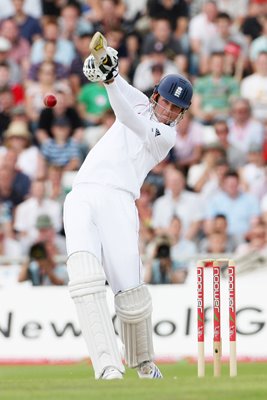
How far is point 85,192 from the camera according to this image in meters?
9.38

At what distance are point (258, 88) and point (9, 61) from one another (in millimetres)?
3143

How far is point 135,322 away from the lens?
944cm

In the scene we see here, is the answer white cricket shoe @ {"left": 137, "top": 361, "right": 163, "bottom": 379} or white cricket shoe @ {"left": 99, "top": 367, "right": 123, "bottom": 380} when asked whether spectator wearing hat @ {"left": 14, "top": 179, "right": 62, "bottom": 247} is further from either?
white cricket shoe @ {"left": 99, "top": 367, "right": 123, "bottom": 380}

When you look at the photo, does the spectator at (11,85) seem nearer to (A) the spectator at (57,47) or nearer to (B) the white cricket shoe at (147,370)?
(A) the spectator at (57,47)

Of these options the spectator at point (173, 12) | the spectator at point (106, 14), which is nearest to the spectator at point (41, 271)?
the spectator at point (106, 14)

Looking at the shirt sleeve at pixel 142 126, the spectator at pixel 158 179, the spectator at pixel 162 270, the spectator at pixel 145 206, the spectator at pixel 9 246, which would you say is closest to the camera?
the shirt sleeve at pixel 142 126

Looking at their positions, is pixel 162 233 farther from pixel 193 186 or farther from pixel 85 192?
pixel 85 192

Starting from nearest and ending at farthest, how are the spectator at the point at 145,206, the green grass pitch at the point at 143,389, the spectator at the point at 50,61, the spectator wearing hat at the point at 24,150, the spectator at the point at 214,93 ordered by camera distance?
the green grass pitch at the point at 143,389 < the spectator at the point at 145,206 < the spectator wearing hat at the point at 24,150 < the spectator at the point at 214,93 < the spectator at the point at 50,61

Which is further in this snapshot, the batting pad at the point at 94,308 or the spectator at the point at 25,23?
the spectator at the point at 25,23

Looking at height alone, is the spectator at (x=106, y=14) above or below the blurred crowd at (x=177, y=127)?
above

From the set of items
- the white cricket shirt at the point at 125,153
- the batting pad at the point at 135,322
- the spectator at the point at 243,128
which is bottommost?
the batting pad at the point at 135,322

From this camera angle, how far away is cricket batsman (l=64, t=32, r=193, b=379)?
905 centimetres

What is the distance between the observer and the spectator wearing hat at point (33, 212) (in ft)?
51.5

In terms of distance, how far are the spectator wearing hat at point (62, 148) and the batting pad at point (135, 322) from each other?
6869 mm
